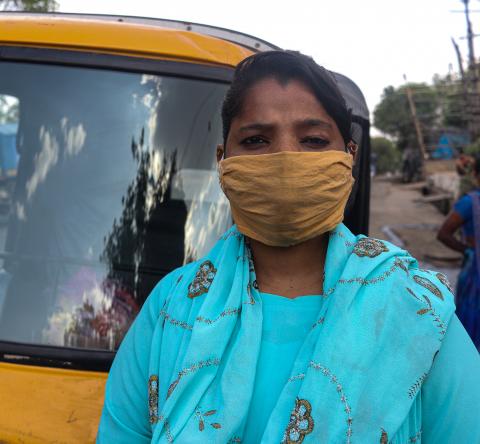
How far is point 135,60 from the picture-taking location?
2248 mm

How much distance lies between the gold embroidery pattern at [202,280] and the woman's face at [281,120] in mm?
259

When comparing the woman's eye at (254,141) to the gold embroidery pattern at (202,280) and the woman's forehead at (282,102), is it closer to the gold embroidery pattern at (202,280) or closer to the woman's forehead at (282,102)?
the woman's forehead at (282,102)

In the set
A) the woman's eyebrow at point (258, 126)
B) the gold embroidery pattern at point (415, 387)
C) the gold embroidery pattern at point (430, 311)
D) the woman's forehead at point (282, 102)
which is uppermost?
the woman's forehead at point (282, 102)

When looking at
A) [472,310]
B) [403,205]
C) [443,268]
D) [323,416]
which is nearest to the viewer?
[323,416]

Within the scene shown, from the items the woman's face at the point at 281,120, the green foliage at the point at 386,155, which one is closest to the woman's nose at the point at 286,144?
the woman's face at the point at 281,120

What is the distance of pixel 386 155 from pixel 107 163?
149ft

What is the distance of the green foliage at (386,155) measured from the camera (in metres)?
45.5

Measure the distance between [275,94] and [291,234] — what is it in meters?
0.29

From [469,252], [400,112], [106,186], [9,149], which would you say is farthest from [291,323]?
[400,112]

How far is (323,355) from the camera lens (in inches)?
43.1

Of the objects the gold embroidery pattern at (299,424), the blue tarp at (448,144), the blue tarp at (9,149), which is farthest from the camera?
the blue tarp at (448,144)

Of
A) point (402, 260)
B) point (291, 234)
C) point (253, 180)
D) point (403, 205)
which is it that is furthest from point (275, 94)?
point (403, 205)

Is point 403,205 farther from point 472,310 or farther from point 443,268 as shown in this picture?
point 472,310

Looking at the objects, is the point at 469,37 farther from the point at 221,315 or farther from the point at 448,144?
the point at 221,315
